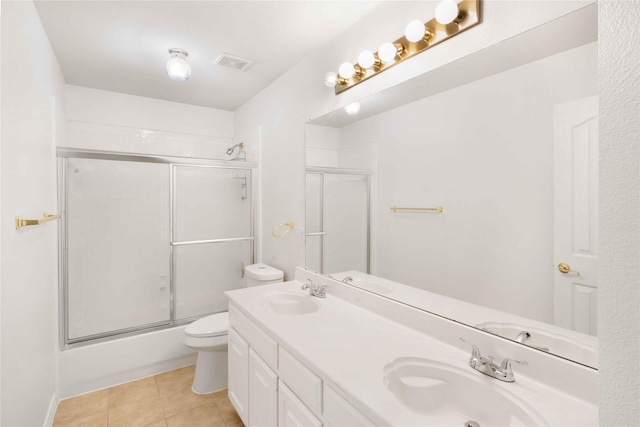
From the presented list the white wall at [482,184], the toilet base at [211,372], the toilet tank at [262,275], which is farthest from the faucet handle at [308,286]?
the toilet base at [211,372]

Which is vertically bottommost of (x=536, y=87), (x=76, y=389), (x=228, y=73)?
(x=76, y=389)

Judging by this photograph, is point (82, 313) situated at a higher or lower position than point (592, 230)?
lower

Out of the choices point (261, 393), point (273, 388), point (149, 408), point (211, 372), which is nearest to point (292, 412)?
point (273, 388)

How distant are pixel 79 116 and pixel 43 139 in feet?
3.81

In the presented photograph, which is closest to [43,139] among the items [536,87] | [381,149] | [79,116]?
[79,116]

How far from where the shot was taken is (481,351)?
1.10 metres

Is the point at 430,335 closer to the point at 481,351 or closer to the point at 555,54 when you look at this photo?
the point at 481,351

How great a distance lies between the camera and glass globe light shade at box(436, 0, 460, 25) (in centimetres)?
117

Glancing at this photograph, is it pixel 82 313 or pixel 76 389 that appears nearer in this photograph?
pixel 76 389

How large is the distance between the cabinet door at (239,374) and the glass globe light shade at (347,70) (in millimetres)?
1569

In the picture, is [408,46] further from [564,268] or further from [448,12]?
[564,268]

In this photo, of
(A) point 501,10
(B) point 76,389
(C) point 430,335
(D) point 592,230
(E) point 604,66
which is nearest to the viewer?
(E) point 604,66

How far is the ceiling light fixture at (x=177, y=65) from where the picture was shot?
208 cm

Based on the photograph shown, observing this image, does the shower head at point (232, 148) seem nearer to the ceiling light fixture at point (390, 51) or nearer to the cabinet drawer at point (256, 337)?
the cabinet drawer at point (256, 337)
